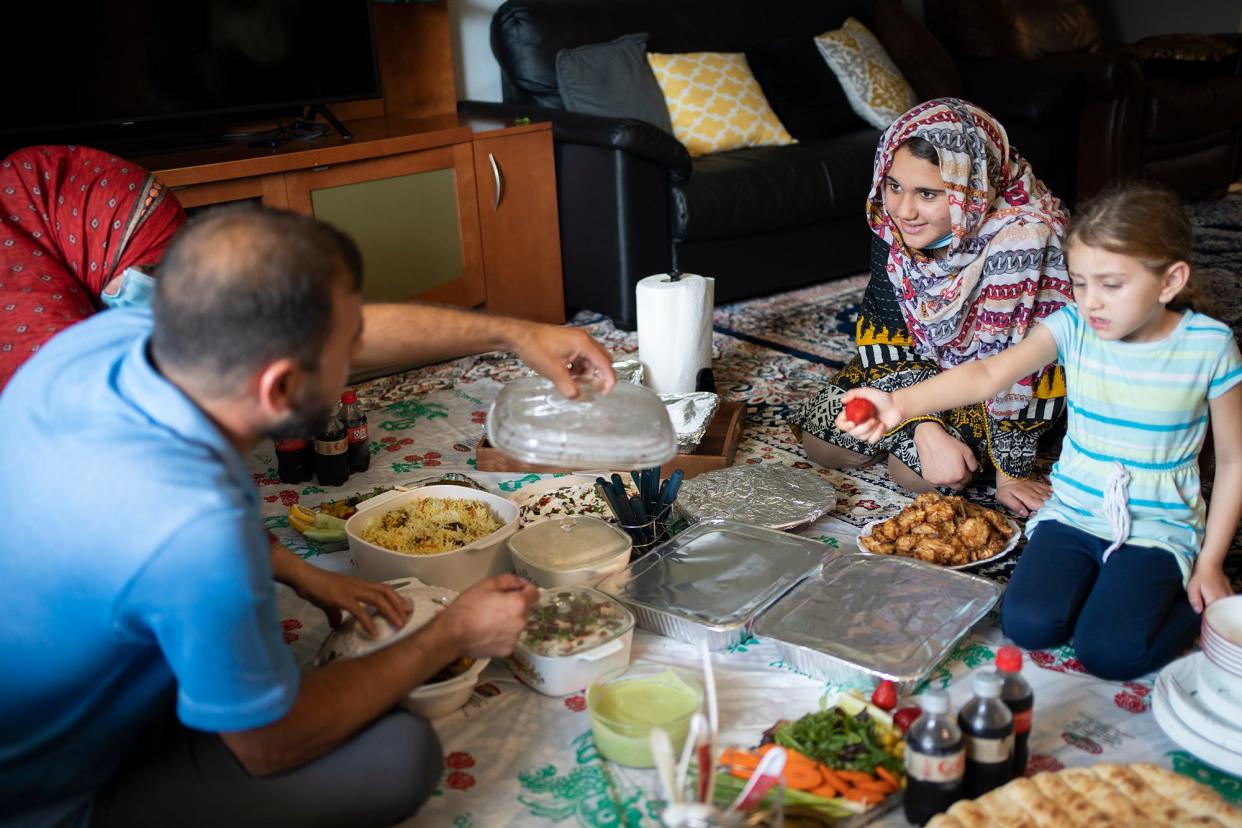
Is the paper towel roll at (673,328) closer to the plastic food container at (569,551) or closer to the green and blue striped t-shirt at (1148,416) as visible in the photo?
the plastic food container at (569,551)

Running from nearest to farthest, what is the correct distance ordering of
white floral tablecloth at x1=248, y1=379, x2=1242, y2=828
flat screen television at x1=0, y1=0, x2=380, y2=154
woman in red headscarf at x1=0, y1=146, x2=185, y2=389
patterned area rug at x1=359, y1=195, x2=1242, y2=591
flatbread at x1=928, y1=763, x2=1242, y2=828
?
flatbread at x1=928, y1=763, x2=1242, y2=828 < white floral tablecloth at x1=248, y1=379, x2=1242, y2=828 < woman in red headscarf at x1=0, y1=146, x2=185, y2=389 < patterned area rug at x1=359, y1=195, x2=1242, y2=591 < flat screen television at x1=0, y1=0, x2=380, y2=154

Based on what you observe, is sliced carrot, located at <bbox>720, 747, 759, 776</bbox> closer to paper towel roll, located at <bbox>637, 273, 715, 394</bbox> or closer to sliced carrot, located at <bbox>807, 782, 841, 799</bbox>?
sliced carrot, located at <bbox>807, 782, 841, 799</bbox>

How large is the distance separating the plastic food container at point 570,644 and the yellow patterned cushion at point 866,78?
10.1 feet

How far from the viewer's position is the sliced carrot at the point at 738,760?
142cm

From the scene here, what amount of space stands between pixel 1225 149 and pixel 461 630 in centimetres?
509

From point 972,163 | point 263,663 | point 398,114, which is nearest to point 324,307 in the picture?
point 263,663

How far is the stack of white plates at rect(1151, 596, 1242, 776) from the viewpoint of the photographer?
1461mm

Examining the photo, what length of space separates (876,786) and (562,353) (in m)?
0.73

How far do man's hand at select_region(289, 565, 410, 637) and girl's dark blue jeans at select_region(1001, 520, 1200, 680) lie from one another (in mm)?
967

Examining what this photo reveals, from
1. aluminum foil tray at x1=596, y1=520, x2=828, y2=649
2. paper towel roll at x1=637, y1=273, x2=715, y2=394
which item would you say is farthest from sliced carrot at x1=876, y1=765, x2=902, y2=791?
paper towel roll at x1=637, y1=273, x2=715, y2=394

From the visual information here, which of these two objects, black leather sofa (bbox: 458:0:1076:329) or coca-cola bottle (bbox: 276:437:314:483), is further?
black leather sofa (bbox: 458:0:1076:329)

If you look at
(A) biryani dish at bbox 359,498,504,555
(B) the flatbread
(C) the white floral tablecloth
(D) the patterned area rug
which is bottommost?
(D) the patterned area rug

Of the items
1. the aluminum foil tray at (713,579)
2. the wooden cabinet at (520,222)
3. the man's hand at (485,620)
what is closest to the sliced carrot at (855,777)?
the aluminum foil tray at (713,579)

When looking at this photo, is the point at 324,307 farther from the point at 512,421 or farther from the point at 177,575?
the point at 512,421
